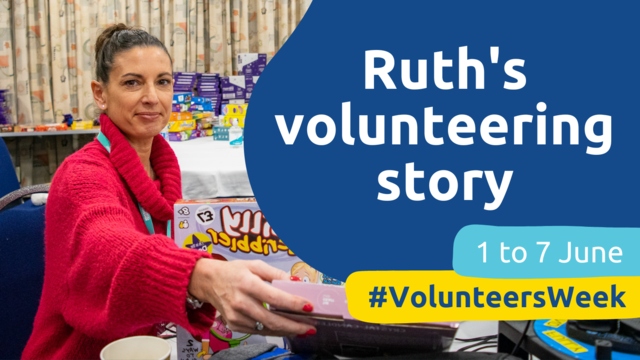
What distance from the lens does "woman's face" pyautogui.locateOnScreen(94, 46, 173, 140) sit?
3.56 feet

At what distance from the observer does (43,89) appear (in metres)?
3.69

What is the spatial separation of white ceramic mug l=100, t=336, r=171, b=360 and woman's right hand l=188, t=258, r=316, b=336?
14cm

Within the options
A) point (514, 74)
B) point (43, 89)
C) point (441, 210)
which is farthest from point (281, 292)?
point (43, 89)

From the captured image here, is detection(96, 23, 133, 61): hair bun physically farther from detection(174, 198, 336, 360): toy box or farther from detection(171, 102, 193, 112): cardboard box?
detection(171, 102, 193, 112): cardboard box

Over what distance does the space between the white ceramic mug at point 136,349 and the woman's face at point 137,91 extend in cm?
56

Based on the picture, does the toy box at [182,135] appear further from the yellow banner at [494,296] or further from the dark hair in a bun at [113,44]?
the yellow banner at [494,296]

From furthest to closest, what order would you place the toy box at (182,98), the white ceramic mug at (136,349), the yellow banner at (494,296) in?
the toy box at (182,98), the yellow banner at (494,296), the white ceramic mug at (136,349)

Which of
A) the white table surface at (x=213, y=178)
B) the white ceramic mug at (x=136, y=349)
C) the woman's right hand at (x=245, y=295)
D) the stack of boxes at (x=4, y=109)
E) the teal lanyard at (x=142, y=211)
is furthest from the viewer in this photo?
the stack of boxes at (x=4, y=109)

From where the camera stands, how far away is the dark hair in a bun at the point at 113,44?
3.55ft

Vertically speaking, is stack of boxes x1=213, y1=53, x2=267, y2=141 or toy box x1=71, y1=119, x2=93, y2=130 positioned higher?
stack of boxes x1=213, y1=53, x2=267, y2=141

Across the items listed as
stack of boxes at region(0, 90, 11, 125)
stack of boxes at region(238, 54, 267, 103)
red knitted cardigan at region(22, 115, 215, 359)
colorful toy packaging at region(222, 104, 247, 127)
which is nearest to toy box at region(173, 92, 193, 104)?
colorful toy packaging at region(222, 104, 247, 127)

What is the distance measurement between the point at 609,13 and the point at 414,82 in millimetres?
405

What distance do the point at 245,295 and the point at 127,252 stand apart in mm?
202

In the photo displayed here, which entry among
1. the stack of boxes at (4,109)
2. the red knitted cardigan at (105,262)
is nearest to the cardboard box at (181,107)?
the stack of boxes at (4,109)
